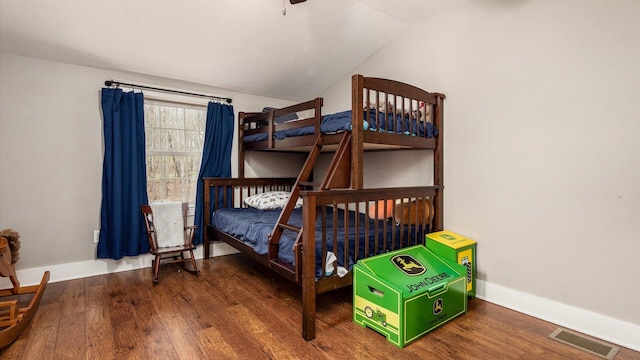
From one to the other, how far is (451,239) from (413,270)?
65 centimetres

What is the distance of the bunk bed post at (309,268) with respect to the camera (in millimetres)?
2018

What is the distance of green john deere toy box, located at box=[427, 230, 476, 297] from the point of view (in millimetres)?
2543

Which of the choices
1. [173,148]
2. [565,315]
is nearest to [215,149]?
[173,148]

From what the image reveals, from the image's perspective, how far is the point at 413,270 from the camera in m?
2.26

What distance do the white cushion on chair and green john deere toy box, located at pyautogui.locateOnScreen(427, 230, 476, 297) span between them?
2521mm

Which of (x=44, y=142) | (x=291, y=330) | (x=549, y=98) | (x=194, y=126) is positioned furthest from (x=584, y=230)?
(x=44, y=142)

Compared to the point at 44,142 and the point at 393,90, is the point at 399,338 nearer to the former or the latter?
the point at 393,90

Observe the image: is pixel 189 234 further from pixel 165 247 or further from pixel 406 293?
pixel 406 293

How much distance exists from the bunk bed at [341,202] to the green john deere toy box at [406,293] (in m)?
0.19

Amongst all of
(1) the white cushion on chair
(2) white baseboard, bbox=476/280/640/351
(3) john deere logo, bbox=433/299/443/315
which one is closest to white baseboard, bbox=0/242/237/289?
(1) the white cushion on chair

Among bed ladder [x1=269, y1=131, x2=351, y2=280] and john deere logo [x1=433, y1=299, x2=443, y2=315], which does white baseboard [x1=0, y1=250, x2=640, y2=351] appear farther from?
bed ladder [x1=269, y1=131, x2=351, y2=280]

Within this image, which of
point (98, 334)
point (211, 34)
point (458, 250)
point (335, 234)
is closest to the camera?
point (98, 334)

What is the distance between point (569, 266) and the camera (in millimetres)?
2217

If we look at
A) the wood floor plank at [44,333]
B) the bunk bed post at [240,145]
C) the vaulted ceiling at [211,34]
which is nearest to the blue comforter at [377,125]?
the vaulted ceiling at [211,34]
